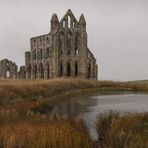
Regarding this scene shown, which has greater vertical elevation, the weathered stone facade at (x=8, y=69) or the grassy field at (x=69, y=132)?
the weathered stone facade at (x=8, y=69)

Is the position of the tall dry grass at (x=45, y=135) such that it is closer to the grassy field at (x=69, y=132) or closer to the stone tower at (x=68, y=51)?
the grassy field at (x=69, y=132)

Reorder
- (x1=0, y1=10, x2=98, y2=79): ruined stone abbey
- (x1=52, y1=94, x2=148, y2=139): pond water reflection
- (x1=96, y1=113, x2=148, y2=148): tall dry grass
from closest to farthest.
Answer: (x1=96, y1=113, x2=148, y2=148): tall dry grass → (x1=52, y1=94, x2=148, y2=139): pond water reflection → (x1=0, y1=10, x2=98, y2=79): ruined stone abbey

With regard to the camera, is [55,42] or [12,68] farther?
[12,68]

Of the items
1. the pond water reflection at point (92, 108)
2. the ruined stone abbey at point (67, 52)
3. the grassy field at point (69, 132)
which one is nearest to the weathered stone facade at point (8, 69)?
the ruined stone abbey at point (67, 52)

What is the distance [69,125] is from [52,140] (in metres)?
2.01

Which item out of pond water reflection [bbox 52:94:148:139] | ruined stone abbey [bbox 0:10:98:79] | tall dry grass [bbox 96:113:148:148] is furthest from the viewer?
ruined stone abbey [bbox 0:10:98:79]

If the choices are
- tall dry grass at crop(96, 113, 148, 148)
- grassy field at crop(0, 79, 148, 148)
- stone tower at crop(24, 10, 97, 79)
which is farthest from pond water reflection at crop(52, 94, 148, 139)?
stone tower at crop(24, 10, 97, 79)

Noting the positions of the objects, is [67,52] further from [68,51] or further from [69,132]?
[69,132]

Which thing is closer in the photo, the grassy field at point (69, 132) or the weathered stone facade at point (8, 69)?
the grassy field at point (69, 132)

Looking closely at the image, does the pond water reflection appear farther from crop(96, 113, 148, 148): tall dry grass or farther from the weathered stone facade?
the weathered stone facade

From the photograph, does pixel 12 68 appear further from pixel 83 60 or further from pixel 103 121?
pixel 103 121

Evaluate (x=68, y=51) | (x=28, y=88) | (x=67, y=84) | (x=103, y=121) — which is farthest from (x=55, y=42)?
(x=103, y=121)

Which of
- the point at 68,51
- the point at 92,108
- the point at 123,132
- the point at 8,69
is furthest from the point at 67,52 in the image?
the point at 123,132

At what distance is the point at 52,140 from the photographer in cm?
1231
